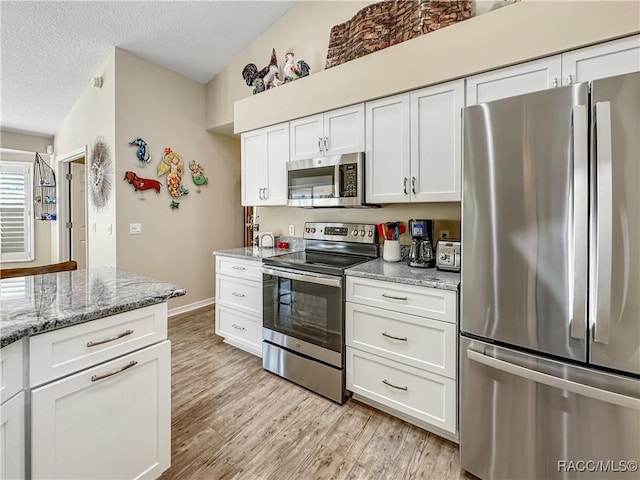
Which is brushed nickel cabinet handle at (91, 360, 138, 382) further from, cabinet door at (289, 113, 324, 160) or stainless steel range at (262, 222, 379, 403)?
cabinet door at (289, 113, 324, 160)

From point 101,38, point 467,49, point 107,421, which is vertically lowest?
point 107,421

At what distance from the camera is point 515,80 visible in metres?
1.74

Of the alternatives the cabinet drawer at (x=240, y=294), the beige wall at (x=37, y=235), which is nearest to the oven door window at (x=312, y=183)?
the cabinet drawer at (x=240, y=294)

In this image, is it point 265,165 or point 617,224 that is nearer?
point 617,224

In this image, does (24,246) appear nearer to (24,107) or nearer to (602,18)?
(24,107)

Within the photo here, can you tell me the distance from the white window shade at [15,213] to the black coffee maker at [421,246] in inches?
238

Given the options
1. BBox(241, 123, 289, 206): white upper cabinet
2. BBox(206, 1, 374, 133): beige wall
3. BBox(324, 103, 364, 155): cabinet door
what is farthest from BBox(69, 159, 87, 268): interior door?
BBox(324, 103, 364, 155): cabinet door

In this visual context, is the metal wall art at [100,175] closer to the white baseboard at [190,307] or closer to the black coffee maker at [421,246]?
the white baseboard at [190,307]

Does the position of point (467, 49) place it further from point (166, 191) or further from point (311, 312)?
point (166, 191)

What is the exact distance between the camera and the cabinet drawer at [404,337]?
1641mm

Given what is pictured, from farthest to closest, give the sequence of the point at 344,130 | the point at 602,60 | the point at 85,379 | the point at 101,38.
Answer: the point at 101,38
the point at 344,130
the point at 602,60
the point at 85,379

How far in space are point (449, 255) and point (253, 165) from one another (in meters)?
2.13

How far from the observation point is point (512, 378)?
4.34ft

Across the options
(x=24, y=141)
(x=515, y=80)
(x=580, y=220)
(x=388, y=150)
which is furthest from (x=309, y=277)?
(x=24, y=141)
